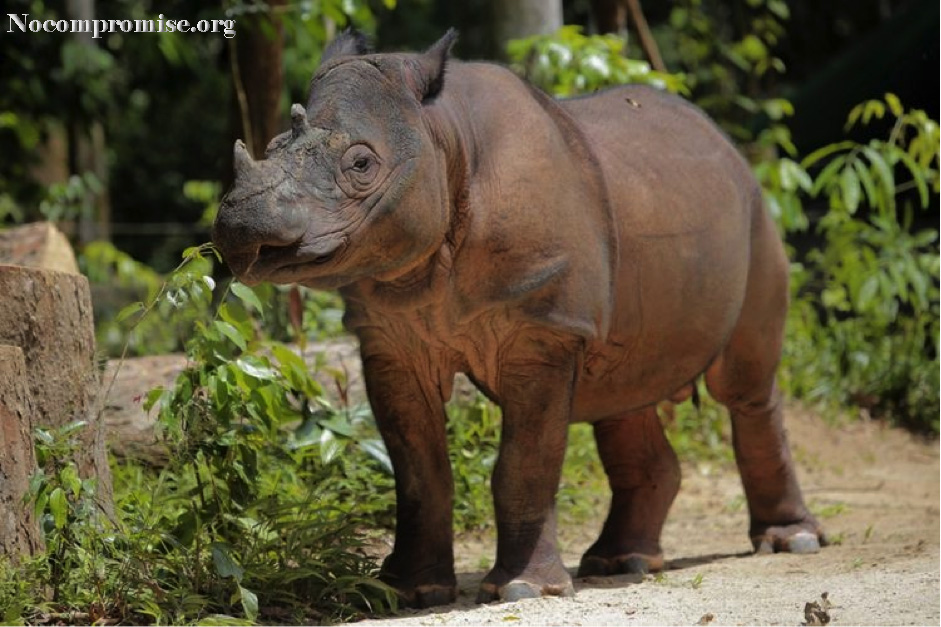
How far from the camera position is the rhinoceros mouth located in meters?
4.38

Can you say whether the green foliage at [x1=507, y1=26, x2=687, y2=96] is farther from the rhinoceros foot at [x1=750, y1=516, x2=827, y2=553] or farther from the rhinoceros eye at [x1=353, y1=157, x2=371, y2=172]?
the rhinoceros eye at [x1=353, y1=157, x2=371, y2=172]

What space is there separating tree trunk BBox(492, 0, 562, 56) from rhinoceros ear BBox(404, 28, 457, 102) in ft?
14.4

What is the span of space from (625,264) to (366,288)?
3.34 ft

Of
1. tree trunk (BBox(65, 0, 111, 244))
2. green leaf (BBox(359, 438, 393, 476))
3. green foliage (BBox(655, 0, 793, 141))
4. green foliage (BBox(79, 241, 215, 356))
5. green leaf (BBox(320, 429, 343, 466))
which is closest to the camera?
green leaf (BBox(320, 429, 343, 466))

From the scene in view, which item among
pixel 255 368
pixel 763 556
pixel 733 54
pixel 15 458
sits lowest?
pixel 763 556

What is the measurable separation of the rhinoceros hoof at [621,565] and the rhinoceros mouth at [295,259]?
2.00 metres

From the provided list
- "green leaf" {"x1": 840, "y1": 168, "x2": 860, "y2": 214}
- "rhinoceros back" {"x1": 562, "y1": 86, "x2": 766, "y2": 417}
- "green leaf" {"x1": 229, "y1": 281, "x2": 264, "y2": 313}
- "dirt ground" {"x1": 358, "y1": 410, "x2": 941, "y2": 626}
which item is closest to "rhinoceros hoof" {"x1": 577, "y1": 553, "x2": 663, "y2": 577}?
"dirt ground" {"x1": 358, "y1": 410, "x2": 941, "y2": 626}

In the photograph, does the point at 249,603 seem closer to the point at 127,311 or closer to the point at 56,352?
the point at 127,311

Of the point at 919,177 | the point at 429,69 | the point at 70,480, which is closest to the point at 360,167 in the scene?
the point at 429,69

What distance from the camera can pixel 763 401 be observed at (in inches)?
250

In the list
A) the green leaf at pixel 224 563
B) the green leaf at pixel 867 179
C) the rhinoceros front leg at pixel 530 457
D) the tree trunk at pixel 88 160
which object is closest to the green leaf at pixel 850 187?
the green leaf at pixel 867 179

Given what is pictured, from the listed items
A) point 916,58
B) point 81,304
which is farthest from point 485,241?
point 916,58

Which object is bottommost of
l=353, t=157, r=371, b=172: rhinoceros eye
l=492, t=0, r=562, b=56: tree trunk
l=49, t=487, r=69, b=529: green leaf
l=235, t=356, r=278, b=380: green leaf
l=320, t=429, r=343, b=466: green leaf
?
l=320, t=429, r=343, b=466: green leaf

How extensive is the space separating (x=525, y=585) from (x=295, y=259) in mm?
1349
